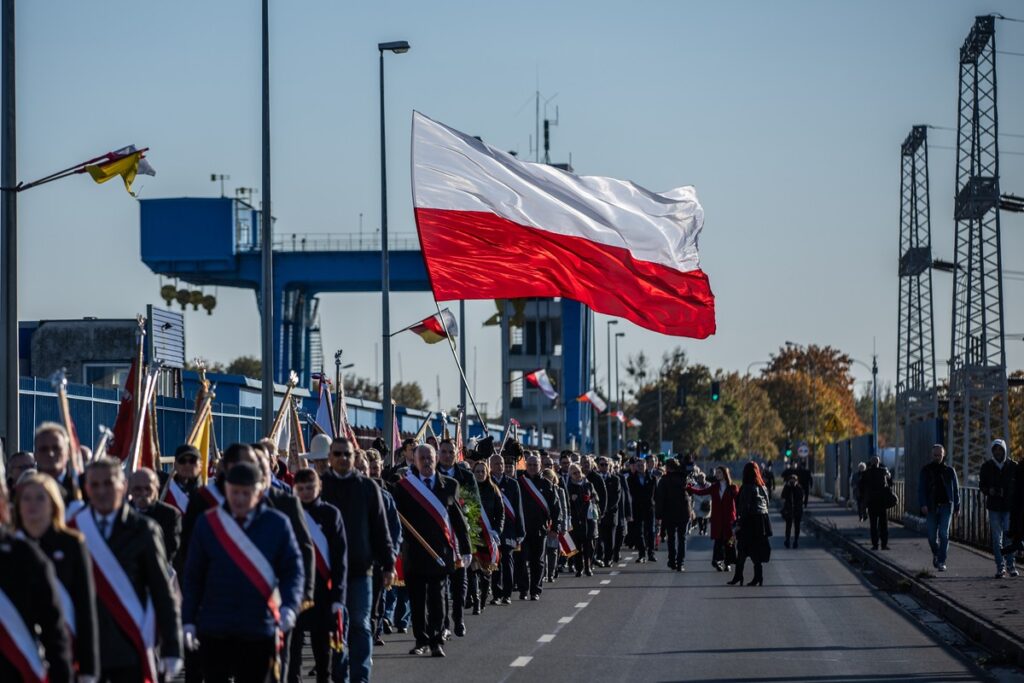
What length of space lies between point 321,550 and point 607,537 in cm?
1927

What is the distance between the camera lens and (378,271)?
68.2 m

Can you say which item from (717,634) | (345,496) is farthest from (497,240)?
(345,496)

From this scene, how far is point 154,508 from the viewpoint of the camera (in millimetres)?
10969

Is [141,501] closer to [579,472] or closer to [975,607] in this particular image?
[975,607]

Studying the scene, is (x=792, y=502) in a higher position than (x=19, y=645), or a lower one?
lower

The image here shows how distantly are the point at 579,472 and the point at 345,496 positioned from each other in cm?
1525

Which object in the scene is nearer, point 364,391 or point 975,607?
point 975,607

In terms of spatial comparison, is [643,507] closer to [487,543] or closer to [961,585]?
[961,585]

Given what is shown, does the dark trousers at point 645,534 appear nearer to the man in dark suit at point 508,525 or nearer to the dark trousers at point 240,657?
the man in dark suit at point 508,525

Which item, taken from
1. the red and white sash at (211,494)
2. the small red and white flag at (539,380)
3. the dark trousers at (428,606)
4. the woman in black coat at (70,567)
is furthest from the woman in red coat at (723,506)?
the small red and white flag at (539,380)

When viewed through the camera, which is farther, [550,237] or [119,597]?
[550,237]

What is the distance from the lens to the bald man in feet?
35.7

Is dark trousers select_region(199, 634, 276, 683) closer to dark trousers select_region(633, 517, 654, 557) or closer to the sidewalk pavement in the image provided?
the sidewalk pavement

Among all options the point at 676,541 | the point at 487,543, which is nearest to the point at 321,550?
the point at 487,543
